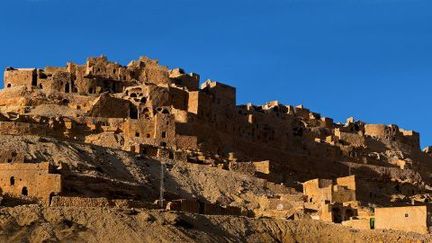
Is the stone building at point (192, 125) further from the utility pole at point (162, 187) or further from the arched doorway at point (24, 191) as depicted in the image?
the arched doorway at point (24, 191)

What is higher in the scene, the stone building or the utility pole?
the stone building

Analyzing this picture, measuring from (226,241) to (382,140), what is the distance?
1886 inches

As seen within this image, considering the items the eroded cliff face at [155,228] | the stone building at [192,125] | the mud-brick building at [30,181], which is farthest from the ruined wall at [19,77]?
the eroded cliff face at [155,228]

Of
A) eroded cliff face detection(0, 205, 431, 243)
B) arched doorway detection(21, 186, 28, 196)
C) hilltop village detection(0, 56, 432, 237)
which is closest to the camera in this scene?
eroded cliff face detection(0, 205, 431, 243)

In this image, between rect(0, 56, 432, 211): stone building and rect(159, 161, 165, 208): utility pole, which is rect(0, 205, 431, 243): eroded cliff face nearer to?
rect(159, 161, 165, 208): utility pole

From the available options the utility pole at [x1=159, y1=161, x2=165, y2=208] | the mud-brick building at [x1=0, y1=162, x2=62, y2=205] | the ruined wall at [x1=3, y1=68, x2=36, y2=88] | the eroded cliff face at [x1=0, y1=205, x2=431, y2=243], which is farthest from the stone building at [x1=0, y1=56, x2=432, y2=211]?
the mud-brick building at [x1=0, y1=162, x2=62, y2=205]

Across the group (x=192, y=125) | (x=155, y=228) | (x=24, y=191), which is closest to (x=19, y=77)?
(x=192, y=125)

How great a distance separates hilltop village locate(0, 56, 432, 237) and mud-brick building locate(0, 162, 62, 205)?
5cm

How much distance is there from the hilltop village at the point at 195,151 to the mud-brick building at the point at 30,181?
0.17 feet

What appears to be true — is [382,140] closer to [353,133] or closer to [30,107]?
[353,133]

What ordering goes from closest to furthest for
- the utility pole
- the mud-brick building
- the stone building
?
the mud-brick building
the utility pole
the stone building

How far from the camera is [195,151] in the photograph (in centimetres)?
5888

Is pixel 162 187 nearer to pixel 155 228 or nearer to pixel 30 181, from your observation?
pixel 30 181

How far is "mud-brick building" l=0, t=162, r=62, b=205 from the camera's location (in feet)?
132
